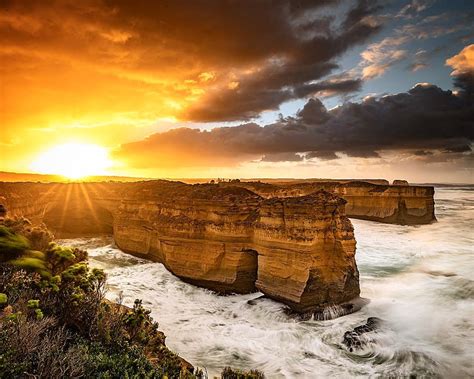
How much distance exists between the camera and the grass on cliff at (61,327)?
191 inches

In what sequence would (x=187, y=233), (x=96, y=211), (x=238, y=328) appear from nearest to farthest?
(x=238, y=328), (x=187, y=233), (x=96, y=211)

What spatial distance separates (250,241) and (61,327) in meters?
10.1

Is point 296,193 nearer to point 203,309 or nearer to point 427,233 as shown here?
point 427,233

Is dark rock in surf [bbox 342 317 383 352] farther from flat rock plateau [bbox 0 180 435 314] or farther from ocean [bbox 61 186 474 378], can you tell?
flat rock plateau [bbox 0 180 435 314]

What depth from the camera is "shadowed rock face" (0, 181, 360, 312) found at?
1345 cm

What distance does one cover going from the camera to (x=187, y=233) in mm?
17531

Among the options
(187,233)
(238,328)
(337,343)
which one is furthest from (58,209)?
(337,343)

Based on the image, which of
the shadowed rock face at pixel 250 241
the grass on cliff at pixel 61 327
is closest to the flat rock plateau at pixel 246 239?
the shadowed rock face at pixel 250 241

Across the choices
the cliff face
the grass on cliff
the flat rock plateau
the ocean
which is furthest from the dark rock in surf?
the cliff face

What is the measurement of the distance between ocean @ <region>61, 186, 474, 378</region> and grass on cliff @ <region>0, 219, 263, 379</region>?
2.65 m

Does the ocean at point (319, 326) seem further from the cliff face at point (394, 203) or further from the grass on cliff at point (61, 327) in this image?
the cliff face at point (394, 203)

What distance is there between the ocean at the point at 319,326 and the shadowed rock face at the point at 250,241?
2.69 ft

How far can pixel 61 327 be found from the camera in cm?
643

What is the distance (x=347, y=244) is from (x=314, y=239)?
1.62 m
